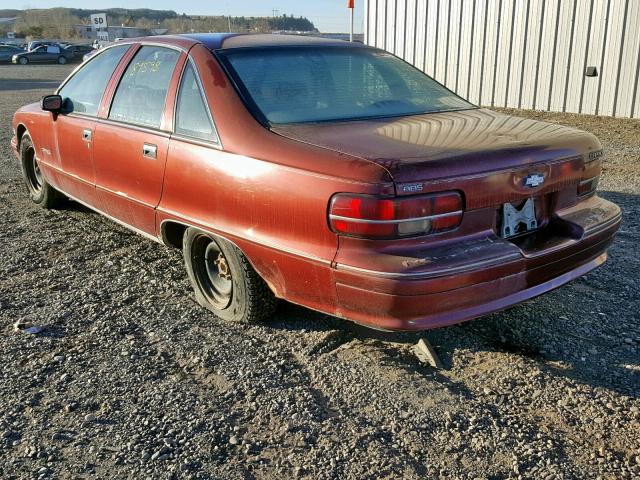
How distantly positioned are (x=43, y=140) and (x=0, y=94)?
17625mm

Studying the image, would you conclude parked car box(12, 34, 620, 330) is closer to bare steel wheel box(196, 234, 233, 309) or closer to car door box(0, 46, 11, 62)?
bare steel wheel box(196, 234, 233, 309)

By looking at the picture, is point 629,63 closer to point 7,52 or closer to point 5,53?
point 5,53

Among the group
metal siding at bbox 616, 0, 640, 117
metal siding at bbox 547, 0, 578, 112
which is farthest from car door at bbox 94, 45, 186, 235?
metal siding at bbox 547, 0, 578, 112

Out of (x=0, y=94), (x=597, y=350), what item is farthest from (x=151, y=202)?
(x=0, y=94)

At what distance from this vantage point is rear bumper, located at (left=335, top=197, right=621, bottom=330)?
2566 millimetres

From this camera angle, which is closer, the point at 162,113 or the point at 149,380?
the point at 149,380

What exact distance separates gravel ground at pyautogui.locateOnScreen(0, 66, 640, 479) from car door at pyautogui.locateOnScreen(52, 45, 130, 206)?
938mm

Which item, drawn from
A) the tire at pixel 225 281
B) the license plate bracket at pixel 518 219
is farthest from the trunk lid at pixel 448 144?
the tire at pixel 225 281

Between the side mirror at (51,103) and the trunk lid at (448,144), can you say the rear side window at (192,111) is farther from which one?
the side mirror at (51,103)

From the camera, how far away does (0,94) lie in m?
20.5

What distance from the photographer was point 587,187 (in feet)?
10.8

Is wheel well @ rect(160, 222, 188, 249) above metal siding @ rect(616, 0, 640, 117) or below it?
below

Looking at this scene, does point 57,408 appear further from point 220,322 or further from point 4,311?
point 4,311

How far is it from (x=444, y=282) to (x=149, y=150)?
2.09 meters
